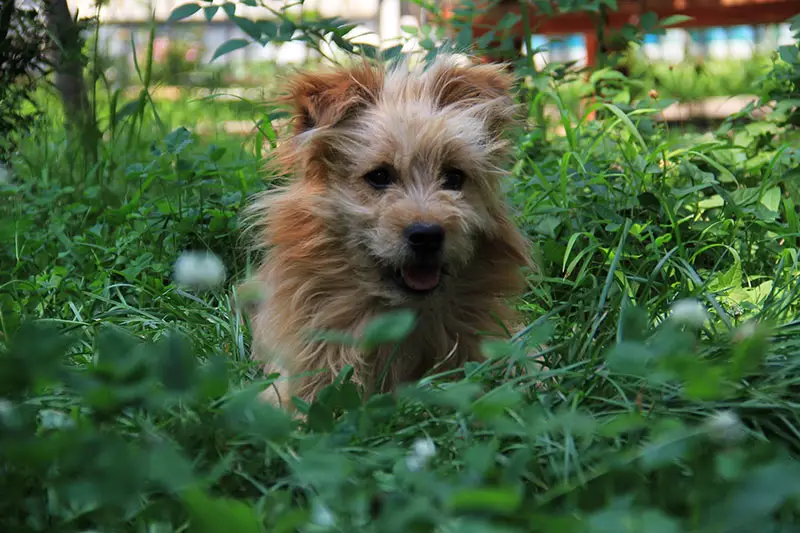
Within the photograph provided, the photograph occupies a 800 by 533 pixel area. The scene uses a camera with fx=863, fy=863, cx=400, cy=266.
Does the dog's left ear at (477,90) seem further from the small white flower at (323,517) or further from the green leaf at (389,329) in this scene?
the small white flower at (323,517)

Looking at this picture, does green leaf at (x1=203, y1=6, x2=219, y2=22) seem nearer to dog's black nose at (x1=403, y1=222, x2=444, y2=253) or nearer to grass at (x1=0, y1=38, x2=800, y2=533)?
grass at (x1=0, y1=38, x2=800, y2=533)

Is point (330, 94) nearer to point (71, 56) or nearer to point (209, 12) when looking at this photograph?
point (209, 12)

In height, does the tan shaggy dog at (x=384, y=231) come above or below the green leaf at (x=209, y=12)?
below

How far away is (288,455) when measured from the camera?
1.66 metres

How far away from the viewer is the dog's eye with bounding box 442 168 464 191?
2670mm

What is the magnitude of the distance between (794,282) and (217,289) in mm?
1975

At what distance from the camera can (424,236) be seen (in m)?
2.41

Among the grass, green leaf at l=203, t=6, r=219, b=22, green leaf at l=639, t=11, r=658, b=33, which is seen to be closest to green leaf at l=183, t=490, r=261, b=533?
the grass

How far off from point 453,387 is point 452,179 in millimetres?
1050

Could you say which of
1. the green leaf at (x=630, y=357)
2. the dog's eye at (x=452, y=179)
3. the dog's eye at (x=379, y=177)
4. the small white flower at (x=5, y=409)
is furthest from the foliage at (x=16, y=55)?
the green leaf at (x=630, y=357)

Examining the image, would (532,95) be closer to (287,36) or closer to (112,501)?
(287,36)

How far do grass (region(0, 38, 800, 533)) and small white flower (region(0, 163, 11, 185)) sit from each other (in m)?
0.15

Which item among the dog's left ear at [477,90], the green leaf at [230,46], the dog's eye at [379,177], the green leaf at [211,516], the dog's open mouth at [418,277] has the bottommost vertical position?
the dog's open mouth at [418,277]

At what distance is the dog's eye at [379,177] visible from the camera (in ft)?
8.63
